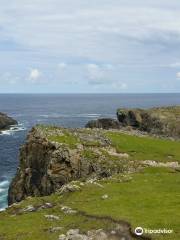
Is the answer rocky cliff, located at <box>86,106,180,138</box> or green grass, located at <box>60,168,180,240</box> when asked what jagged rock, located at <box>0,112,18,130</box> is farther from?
green grass, located at <box>60,168,180,240</box>

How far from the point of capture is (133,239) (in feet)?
81.4

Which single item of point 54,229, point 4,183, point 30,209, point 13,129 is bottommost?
point 4,183

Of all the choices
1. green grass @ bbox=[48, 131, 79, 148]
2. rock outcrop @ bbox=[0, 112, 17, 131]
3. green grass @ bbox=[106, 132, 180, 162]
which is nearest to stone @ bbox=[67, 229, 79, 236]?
green grass @ bbox=[106, 132, 180, 162]

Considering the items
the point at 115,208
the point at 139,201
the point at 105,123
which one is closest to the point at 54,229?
the point at 115,208

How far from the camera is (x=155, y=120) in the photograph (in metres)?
102

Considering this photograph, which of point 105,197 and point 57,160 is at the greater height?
point 105,197

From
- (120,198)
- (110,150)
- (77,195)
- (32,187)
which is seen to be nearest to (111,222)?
(120,198)

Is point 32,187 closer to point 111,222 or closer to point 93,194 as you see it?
point 93,194

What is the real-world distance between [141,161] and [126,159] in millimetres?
1775

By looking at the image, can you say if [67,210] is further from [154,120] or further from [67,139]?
[154,120]

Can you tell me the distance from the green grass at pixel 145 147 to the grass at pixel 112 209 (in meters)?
16.0

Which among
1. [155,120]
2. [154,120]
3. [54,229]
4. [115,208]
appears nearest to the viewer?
[54,229]

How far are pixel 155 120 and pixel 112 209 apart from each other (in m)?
74.0

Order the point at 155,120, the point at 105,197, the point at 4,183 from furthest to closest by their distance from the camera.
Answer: the point at 155,120, the point at 4,183, the point at 105,197
